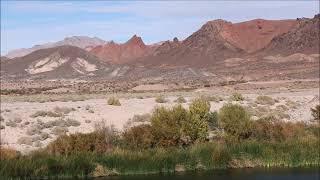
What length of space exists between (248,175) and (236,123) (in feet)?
17.3

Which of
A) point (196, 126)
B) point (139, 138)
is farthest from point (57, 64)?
point (139, 138)

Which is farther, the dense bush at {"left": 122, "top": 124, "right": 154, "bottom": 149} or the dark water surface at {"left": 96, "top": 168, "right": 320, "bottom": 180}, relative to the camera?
the dense bush at {"left": 122, "top": 124, "right": 154, "bottom": 149}

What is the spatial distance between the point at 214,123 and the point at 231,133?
12.6ft

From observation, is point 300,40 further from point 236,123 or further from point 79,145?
point 79,145

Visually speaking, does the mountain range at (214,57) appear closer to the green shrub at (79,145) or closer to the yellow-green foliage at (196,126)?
the yellow-green foliage at (196,126)

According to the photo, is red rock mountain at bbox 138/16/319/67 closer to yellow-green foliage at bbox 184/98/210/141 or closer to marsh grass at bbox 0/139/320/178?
yellow-green foliage at bbox 184/98/210/141

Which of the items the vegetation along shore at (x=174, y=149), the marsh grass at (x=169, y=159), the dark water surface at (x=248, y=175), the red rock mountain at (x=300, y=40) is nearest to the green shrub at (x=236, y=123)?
the vegetation along shore at (x=174, y=149)

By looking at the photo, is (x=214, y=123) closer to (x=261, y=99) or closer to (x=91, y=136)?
(x=91, y=136)

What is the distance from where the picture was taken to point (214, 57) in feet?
557

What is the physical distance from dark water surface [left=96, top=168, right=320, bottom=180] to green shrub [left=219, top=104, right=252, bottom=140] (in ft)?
12.9

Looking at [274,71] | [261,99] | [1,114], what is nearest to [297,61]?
[274,71]

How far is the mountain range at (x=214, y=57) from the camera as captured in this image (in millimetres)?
150000

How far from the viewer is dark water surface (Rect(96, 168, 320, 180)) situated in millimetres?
22812

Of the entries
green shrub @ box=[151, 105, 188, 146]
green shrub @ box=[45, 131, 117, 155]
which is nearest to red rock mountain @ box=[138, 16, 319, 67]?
green shrub @ box=[151, 105, 188, 146]
